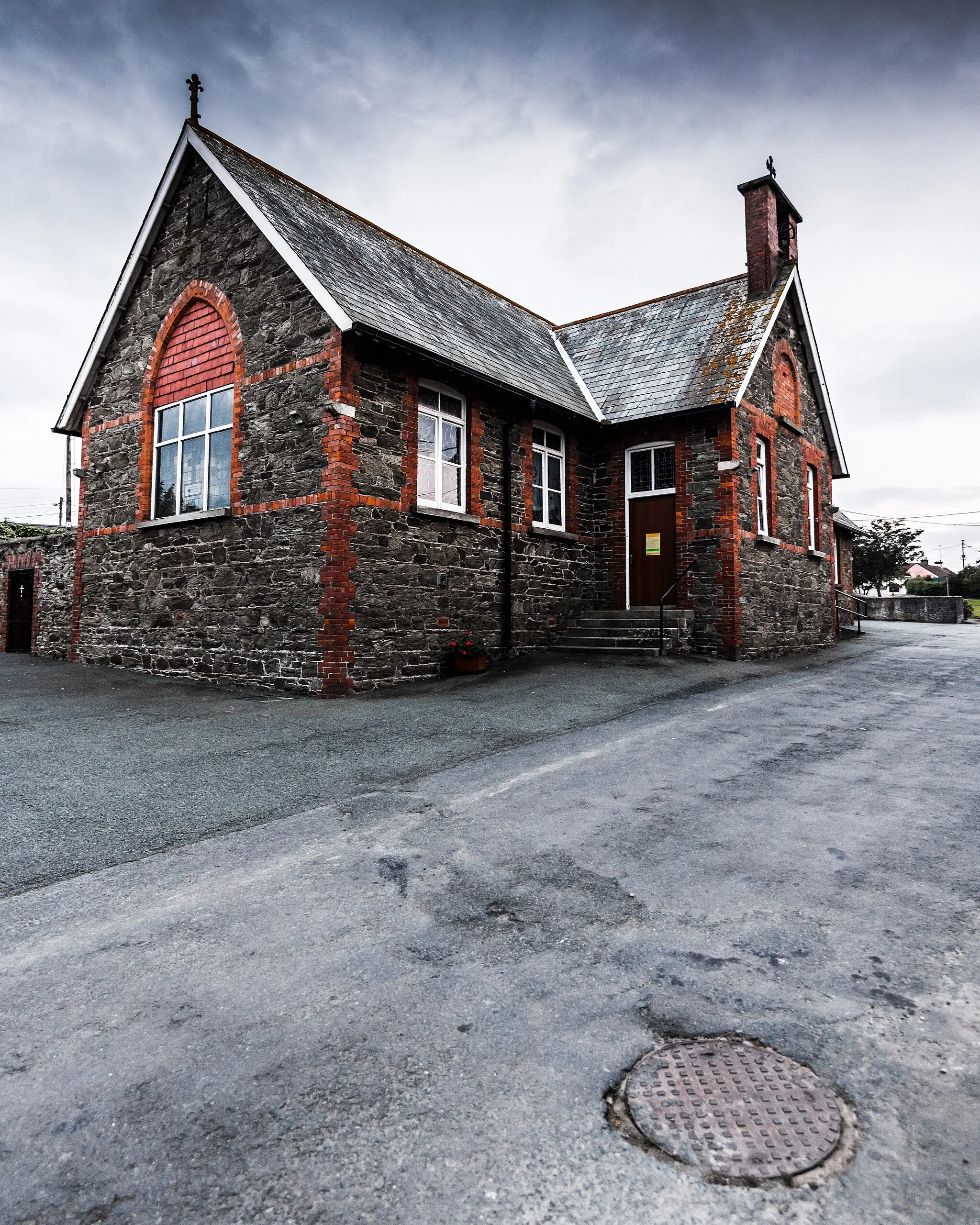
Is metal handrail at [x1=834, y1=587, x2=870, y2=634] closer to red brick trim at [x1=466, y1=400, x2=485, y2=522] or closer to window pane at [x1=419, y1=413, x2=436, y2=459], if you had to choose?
red brick trim at [x1=466, y1=400, x2=485, y2=522]

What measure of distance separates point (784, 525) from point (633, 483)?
3.93m

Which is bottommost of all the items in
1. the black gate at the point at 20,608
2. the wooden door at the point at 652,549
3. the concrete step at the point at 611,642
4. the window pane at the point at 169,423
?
the concrete step at the point at 611,642

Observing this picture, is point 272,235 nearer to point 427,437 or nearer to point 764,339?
point 427,437

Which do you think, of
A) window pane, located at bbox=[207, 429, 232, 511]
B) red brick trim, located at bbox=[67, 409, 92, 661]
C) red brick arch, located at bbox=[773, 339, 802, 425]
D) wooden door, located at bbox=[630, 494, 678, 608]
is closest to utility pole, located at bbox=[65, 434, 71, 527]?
red brick trim, located at bbox=[67, 409, 92, 661]

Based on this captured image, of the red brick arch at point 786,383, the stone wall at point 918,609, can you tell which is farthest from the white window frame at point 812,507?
the stone wall at point 918,609

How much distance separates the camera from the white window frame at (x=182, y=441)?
13156 mm

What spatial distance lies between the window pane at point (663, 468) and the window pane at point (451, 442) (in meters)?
4.81

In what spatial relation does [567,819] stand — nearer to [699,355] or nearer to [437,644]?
[437,644]

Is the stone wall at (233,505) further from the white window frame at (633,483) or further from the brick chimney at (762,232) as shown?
the brick chimney at (762,232)

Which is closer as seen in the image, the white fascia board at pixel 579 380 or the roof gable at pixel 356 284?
the roof gable at pixel 356 284

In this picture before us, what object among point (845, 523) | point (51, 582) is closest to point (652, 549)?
point (51, 582)

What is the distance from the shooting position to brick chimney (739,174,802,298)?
17.2 meters

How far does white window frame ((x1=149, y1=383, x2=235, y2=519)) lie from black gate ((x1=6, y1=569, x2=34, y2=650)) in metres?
5.61

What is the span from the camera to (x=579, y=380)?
18.4m
